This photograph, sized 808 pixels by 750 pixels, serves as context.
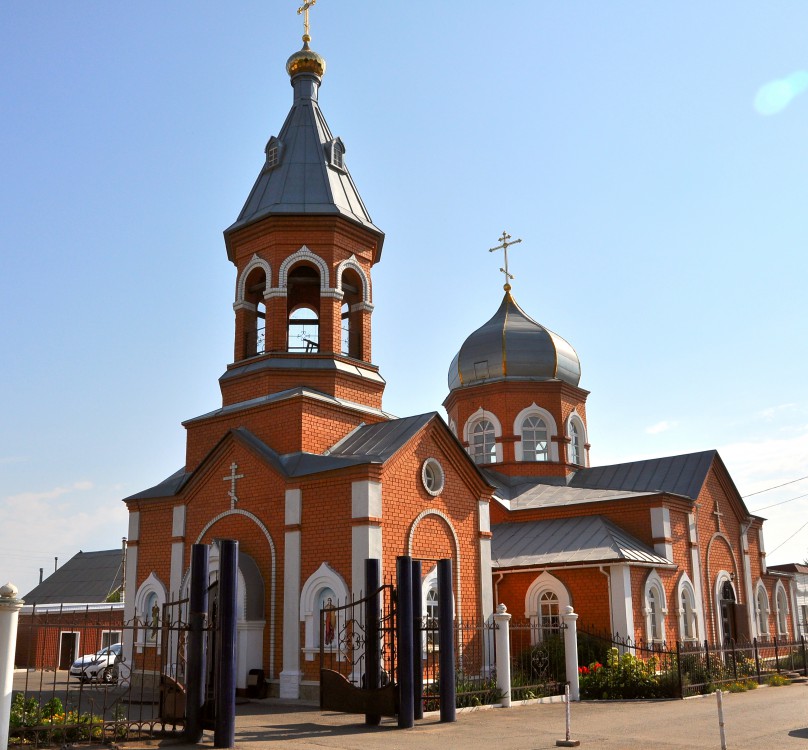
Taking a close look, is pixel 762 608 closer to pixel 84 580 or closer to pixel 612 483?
pixel 612 483

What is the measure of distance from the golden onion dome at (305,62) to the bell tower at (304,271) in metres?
1.37

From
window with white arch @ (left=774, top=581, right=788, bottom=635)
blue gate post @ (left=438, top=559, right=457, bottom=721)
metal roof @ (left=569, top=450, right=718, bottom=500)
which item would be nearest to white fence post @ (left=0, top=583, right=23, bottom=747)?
blue gate post @ (left=438, top=559, right=457, bottom=721)

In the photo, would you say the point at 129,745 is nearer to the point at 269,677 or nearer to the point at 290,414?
the point at 269,677

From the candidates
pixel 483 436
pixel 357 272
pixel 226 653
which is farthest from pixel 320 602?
pixel 483 436

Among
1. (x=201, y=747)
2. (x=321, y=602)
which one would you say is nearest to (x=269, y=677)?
(x=321, y=602)

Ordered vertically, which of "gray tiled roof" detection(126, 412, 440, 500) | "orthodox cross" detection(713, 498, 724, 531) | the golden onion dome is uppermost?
the golden onion dome

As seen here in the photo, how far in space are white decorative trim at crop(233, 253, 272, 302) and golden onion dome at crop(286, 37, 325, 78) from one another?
4.70 meters

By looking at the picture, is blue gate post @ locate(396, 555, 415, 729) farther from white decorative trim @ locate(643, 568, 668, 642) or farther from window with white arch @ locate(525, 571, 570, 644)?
white decorative trim @ locate(643, 568, 668, 642)

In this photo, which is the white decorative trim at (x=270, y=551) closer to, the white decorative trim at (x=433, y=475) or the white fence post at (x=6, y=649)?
the white decorative trim at (x=433, y=475)

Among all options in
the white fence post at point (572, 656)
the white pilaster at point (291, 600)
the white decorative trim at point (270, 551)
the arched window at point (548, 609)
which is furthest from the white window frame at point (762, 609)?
the white decorative trim at point (270, 551)

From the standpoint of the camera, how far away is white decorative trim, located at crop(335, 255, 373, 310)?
55.7 ft

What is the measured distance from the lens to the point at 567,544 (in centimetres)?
1891

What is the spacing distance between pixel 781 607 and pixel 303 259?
54.0 ft

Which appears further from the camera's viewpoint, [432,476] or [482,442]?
[482,442]
